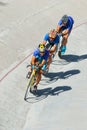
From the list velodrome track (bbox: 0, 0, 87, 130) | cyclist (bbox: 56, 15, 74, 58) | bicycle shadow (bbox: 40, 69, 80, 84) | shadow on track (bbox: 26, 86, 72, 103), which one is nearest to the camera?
velodrome track (bbox: 0, 0, 87, 130)

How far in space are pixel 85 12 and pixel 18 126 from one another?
9.78m

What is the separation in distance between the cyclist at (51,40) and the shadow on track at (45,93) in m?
1.08

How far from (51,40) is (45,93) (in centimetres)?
186

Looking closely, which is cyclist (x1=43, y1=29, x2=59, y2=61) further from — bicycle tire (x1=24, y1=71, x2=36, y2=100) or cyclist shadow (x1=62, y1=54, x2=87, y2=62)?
cyclist shadow (x1=62, y1=54, x2=87, y2=62)

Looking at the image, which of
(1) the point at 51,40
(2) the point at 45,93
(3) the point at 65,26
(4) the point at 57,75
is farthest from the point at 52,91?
(3) the point at 65,26

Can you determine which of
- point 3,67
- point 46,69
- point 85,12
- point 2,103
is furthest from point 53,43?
point 85,12

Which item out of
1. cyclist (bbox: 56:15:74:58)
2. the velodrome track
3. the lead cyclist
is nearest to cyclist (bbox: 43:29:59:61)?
the lead cyclist

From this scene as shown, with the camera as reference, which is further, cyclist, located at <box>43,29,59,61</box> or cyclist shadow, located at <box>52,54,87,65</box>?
cyclist shadow, located at <box>52,54,87,65</box>

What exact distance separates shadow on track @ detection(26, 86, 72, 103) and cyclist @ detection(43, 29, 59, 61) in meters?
1.08

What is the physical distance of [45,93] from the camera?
47.9 feet

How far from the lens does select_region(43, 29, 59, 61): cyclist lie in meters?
15.0

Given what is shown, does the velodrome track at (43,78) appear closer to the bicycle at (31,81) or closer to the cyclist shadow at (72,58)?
the cyclist shadow at (72,58)

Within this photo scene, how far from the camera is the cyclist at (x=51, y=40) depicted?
1497cm

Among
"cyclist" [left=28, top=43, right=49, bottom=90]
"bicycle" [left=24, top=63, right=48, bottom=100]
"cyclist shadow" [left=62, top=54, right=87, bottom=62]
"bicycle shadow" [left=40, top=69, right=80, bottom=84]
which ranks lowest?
"cyclist shadow" [left=62, top=54, right=87, bottom=62]
